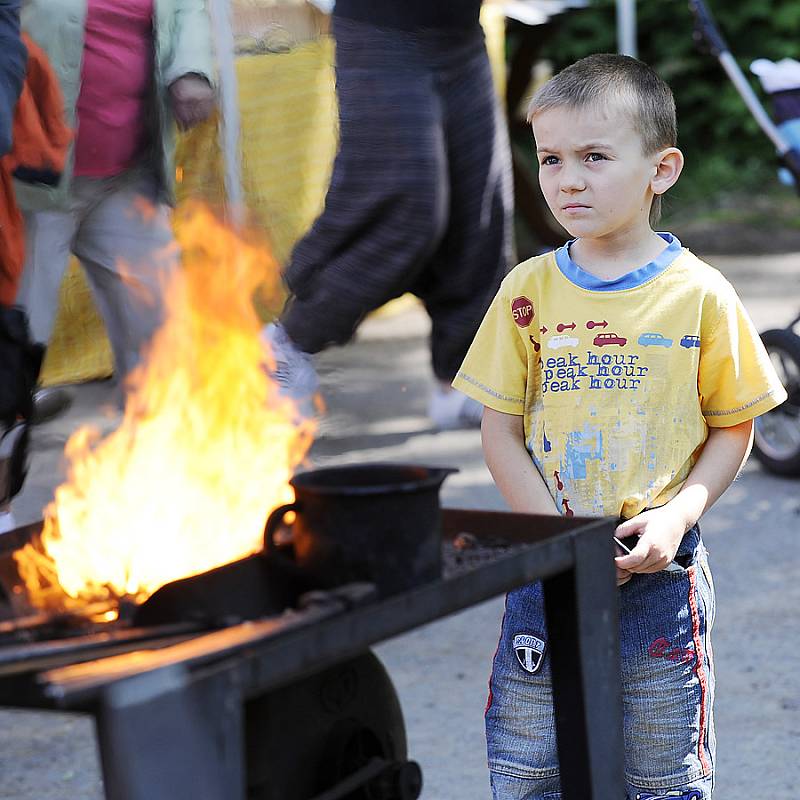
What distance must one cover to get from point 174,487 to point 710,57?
12.1m

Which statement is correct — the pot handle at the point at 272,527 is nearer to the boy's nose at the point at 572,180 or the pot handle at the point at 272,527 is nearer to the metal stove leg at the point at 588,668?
the metal stove leg at the point at 588,668

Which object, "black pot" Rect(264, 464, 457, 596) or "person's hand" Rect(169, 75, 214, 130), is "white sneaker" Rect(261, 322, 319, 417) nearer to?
"person's hand" Rect(169, 75, 214, 130)

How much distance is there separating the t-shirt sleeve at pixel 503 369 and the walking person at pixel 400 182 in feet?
6.32

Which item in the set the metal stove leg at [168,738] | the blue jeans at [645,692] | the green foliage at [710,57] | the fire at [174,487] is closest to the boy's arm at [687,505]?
the blue jeans at [645,692]

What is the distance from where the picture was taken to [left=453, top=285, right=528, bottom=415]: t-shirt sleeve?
210cm

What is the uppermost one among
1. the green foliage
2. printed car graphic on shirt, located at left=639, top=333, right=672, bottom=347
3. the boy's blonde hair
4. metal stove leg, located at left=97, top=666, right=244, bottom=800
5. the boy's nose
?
the green foliage

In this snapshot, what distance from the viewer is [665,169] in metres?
2.02

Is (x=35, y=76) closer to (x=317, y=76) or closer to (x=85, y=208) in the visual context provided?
(x=85, y=208)

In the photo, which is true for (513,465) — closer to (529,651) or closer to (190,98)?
(529,651)

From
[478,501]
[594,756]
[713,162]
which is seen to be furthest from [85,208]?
[713,162]

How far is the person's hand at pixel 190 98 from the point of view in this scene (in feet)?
13.1

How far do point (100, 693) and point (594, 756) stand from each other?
71 cm

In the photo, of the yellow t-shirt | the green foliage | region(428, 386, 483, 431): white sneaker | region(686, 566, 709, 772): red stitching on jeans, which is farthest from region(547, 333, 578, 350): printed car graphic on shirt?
the green foliage

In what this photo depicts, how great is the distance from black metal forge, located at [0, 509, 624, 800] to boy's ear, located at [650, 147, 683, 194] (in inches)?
21.1
